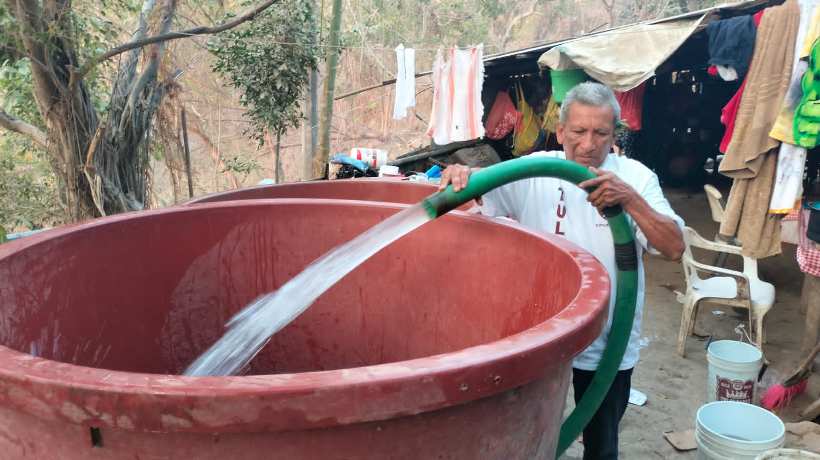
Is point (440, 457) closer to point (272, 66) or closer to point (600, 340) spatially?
point (600, 340)

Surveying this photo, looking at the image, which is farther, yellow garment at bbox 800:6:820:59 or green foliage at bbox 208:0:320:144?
green foliage at bbox 208:0:320:144

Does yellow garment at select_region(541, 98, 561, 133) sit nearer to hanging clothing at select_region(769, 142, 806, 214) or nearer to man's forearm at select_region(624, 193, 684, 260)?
hanging clothing at select_region(769, 142, 806, 214)

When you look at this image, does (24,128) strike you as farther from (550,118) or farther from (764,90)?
(764,90)

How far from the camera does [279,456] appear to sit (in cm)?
89

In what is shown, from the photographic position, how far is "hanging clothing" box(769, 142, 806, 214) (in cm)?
372

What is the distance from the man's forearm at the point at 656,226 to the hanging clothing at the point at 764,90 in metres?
2.70

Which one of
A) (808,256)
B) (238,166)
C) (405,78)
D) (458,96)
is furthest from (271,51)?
(808,256)

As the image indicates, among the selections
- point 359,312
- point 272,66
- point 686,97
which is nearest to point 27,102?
point 272,66

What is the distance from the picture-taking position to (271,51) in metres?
7.84

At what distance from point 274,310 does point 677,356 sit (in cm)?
336

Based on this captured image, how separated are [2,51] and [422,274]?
5.69 metres

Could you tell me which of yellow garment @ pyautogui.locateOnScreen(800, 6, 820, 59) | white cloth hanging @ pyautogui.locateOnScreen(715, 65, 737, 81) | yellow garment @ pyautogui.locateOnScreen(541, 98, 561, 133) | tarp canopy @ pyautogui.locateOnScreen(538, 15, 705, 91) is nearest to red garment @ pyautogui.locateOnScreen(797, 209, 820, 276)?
yellow garment @ pyautogui.locateOnScreen(800, 6, 820, 59)

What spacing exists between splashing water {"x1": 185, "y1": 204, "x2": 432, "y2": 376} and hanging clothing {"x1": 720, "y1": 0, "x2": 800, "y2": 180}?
10.4ft

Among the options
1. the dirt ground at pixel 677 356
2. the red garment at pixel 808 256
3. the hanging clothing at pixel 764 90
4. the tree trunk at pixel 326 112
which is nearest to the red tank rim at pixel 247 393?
the dirt ground at pixel 677 356
